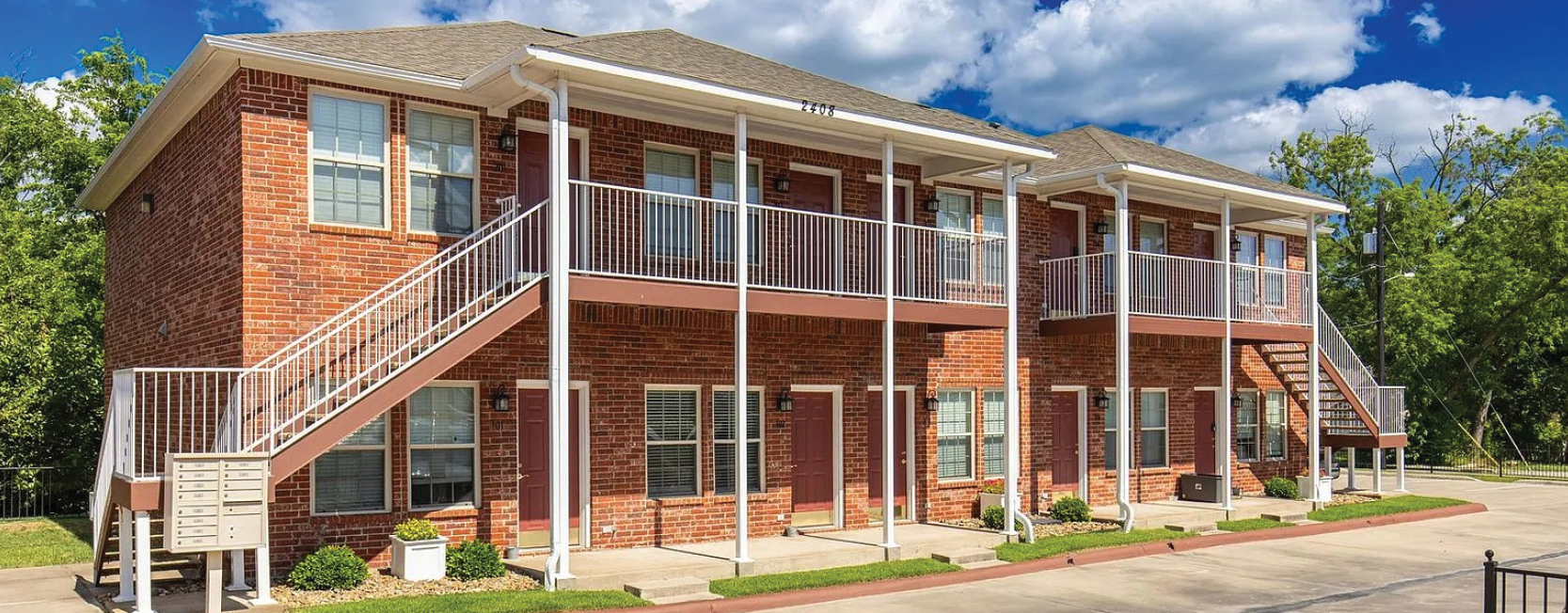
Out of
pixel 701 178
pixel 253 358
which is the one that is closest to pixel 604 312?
pixel 701 178

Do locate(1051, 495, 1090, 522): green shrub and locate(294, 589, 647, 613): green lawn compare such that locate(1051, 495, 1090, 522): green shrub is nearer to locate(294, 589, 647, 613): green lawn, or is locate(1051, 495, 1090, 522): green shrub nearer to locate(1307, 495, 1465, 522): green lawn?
locate(1307, 495, 1465, 522): green lawn

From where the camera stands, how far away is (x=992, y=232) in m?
18.8

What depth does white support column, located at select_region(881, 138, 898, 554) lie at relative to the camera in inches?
571

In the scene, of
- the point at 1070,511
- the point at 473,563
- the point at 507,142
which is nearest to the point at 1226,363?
the point at 1070,511

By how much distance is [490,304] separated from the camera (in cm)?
1297

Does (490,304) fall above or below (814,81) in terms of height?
below

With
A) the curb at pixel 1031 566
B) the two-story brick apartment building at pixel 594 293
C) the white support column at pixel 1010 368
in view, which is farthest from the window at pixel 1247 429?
the white support column at pixel 1010 368

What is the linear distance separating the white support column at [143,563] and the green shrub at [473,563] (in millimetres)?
2919

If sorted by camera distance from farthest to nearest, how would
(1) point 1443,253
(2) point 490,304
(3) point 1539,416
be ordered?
(3) point 1539,416, (1) point 1443,253, (2) point 490,304

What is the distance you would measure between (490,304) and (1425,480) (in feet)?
82.0

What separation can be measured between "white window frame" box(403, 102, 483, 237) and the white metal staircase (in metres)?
0.28

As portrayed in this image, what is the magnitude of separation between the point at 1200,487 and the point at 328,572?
14394mm

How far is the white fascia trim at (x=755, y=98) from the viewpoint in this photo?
11773 mm

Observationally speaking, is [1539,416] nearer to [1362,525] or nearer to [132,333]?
[1362,525]
